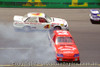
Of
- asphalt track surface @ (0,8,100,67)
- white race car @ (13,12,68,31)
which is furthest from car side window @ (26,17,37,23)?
asphalt track surface @ (0,8,100,67)

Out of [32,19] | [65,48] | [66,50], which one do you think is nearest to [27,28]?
[32,19]

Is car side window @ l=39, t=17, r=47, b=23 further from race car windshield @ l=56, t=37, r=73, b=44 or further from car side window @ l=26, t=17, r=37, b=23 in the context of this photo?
race car windshield @ l=56, t=37, r=73, b=44

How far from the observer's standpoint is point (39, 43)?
603 inches

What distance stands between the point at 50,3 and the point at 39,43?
11.6 meters

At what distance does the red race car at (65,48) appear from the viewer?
39.8ft

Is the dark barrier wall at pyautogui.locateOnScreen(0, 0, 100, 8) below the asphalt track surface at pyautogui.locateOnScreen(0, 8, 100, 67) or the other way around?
the other way around

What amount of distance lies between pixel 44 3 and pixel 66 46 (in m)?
13.8

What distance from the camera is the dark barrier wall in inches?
1013

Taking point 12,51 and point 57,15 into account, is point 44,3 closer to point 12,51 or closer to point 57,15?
point 57,15

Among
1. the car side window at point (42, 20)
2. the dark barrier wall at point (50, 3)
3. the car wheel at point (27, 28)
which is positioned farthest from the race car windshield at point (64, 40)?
the dark barrier wall at point (50, 3)

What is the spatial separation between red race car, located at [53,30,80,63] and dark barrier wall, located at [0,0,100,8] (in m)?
12.3

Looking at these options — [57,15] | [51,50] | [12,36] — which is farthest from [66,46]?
[57,15]

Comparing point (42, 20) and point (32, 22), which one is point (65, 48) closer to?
point (42, 20)

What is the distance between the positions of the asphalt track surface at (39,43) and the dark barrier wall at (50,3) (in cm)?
405
